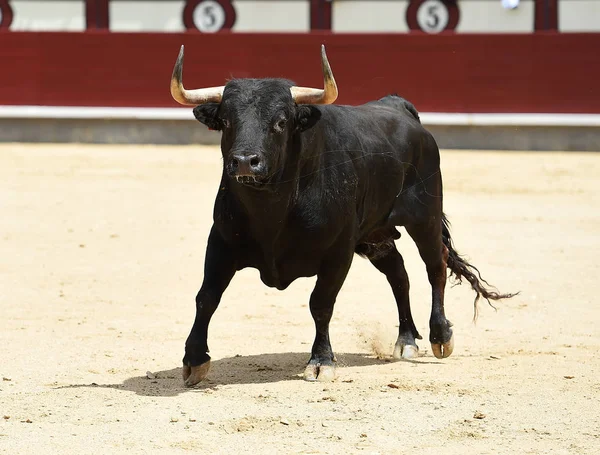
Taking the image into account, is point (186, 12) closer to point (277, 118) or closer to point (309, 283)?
point (309, 283)

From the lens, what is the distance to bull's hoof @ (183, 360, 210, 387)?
14.3 ft

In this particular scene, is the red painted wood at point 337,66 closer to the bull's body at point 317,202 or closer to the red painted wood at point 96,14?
the red painted wood at point 96,14

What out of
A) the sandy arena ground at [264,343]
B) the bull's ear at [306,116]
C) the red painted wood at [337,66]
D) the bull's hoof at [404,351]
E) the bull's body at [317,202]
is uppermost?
the red painted wood at [337,66]

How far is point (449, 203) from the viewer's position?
995 centimetres

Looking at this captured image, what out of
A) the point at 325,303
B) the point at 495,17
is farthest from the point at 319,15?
the point at 325,303

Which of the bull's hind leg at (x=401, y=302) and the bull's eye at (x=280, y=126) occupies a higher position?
the bull's eye at (x=280, y=126)

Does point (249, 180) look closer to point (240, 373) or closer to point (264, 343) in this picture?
point (240, 373)

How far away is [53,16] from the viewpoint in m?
17.2

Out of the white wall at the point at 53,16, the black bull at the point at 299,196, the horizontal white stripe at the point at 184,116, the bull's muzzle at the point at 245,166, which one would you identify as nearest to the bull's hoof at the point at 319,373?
the black bull at the point at 299,196

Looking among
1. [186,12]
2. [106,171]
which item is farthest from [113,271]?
[186,12]

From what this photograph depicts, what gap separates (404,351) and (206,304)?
3.58 feet

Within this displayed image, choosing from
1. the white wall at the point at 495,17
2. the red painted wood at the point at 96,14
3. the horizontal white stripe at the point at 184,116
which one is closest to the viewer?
the horizontal white stripe at the point at 184,116

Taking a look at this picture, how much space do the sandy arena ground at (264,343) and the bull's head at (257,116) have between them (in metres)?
0.77

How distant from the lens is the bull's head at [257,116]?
409 cm
